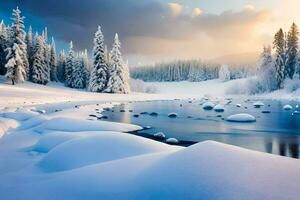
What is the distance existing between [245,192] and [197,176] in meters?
0.73

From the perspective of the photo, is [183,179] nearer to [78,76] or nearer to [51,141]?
[51,141]

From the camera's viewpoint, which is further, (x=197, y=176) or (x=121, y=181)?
(x=121, y=181)

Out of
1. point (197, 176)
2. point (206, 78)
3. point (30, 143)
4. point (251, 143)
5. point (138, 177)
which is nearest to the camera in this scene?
point (197, 176)

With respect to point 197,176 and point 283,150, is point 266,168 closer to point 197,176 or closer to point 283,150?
point 197,176

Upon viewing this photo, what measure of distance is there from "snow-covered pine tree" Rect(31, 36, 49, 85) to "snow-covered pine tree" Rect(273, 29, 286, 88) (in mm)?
45895

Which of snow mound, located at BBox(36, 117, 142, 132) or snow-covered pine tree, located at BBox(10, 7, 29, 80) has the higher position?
snow-covered pine tree, located at BBox(10, 7, 29, 80)

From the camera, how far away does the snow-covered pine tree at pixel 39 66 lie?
196 ft

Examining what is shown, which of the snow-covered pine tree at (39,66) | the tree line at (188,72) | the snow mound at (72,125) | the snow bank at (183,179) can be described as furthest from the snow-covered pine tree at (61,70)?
the snow bank at (183,179)

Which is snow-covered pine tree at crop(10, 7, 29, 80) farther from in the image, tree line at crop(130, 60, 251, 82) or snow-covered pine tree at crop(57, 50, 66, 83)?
tree line at crop(130, 60, 251, 82)

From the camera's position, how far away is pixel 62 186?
5203 mm

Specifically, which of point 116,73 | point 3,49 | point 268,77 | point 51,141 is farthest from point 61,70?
point 51,141

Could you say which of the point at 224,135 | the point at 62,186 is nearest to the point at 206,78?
the point at 224,135

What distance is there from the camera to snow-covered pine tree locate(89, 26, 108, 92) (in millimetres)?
57250

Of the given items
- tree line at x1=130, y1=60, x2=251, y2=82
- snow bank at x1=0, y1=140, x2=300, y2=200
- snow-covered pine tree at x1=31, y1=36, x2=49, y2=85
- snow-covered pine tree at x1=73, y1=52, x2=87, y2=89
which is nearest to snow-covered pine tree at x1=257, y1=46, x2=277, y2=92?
snow-covered pine tree at x1=73, y1=52, x2=87, y2=89
